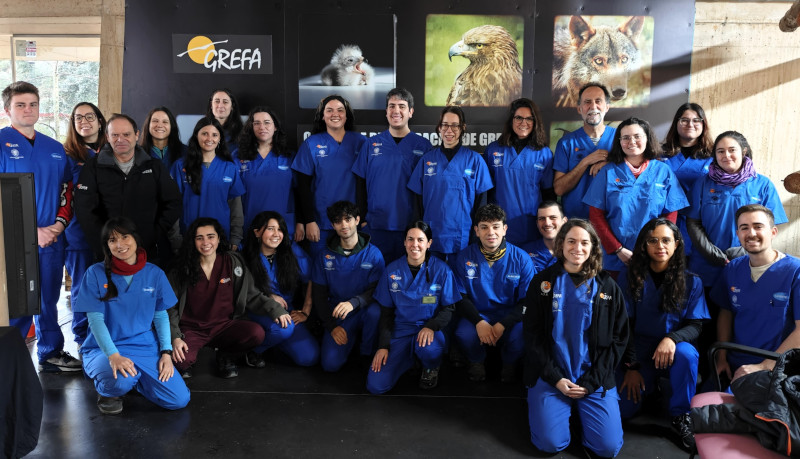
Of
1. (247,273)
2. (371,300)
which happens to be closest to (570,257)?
(371,300)

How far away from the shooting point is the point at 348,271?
4203mm

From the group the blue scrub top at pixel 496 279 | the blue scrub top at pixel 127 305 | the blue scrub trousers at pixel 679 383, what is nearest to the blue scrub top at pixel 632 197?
the blue scrub top at pixel 496 279

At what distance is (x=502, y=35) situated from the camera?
16.8 feet

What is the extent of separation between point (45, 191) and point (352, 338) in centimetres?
222

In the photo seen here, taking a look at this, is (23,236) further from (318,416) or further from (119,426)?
(318,416)

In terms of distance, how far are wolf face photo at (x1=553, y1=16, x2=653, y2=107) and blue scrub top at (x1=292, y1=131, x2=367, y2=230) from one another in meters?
1.91

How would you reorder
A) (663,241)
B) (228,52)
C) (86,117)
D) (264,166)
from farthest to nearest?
(228,52)
(264,166)
(86,117)
(663,241)

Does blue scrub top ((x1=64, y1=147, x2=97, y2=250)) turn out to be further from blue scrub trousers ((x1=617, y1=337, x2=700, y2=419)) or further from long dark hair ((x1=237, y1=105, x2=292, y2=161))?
blue scrub trousers ((x1=617, y1=337, x2=700, y2=419))

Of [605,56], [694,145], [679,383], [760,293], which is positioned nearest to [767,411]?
[679,383]

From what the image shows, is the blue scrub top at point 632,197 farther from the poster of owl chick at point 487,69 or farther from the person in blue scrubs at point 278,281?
the person in blue scrubs at point 278,281

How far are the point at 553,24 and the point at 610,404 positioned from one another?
3.33 m

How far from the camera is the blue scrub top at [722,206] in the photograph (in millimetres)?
3727

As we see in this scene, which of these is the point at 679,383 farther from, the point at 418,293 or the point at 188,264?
the point at 188,264

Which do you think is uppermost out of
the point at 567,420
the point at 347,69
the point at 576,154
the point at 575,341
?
the point at 347,69
